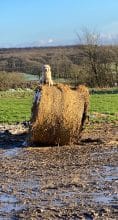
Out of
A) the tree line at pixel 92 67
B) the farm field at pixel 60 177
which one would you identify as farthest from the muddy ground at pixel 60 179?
the tree line at pixel 92 67

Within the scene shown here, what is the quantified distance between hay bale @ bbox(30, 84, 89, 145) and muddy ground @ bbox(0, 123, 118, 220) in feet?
1.02

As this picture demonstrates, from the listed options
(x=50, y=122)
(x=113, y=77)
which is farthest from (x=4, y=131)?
(x=113, y=77)

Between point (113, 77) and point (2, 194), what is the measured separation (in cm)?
4497

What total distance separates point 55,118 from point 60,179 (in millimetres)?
4473

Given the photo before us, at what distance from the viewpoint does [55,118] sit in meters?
15.6

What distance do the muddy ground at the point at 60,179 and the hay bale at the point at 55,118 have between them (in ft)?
1.02

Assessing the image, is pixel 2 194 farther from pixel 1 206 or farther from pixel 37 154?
pixel 37 154

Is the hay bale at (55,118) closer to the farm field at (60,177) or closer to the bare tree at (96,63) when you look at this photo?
the farm field at (60,177)

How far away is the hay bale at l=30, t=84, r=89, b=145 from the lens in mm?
15555

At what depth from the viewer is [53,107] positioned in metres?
15.7

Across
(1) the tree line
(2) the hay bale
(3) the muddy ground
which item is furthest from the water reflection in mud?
(1) the tree line

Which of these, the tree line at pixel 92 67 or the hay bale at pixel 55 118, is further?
the tree line at pixel 92 67

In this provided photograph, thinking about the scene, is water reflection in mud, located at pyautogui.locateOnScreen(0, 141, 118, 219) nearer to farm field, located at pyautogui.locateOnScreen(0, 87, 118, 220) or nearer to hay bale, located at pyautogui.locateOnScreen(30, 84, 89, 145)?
farm field, located at pyautogui.locateOnScreen(0, 87, 118, 220)

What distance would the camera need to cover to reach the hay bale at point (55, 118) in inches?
612
